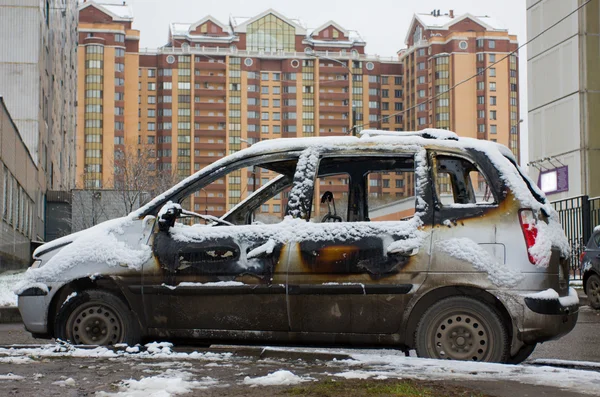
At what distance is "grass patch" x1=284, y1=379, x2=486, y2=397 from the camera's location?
4.87 metres

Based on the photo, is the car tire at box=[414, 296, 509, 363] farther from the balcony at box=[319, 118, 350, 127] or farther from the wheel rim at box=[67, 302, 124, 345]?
the balcony at box=[319, 118, 350, 127]

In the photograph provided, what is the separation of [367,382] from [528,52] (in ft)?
137

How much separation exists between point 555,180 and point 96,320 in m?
37.3

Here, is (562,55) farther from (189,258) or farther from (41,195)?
(189,258)

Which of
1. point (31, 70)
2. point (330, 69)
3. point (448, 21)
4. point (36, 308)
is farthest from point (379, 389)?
point (448, 21)

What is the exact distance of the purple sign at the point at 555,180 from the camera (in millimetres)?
41219

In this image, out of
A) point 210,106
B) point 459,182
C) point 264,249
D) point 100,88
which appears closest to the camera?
point 264,249

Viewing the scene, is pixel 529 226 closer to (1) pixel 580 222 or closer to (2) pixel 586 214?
(2) pixel 586 214

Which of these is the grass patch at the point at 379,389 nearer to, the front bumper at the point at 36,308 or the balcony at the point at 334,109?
the front bumper at the point at 36,308

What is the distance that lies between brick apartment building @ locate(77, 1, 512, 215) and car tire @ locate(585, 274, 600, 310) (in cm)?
11944

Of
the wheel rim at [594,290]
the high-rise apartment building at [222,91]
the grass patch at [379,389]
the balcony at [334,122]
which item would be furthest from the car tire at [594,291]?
the balcony at [334,122]

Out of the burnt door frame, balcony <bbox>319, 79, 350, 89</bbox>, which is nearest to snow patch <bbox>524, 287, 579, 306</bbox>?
the burnt door frame

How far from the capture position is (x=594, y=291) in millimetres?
14070

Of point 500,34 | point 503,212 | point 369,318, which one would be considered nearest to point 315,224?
point 369,318
